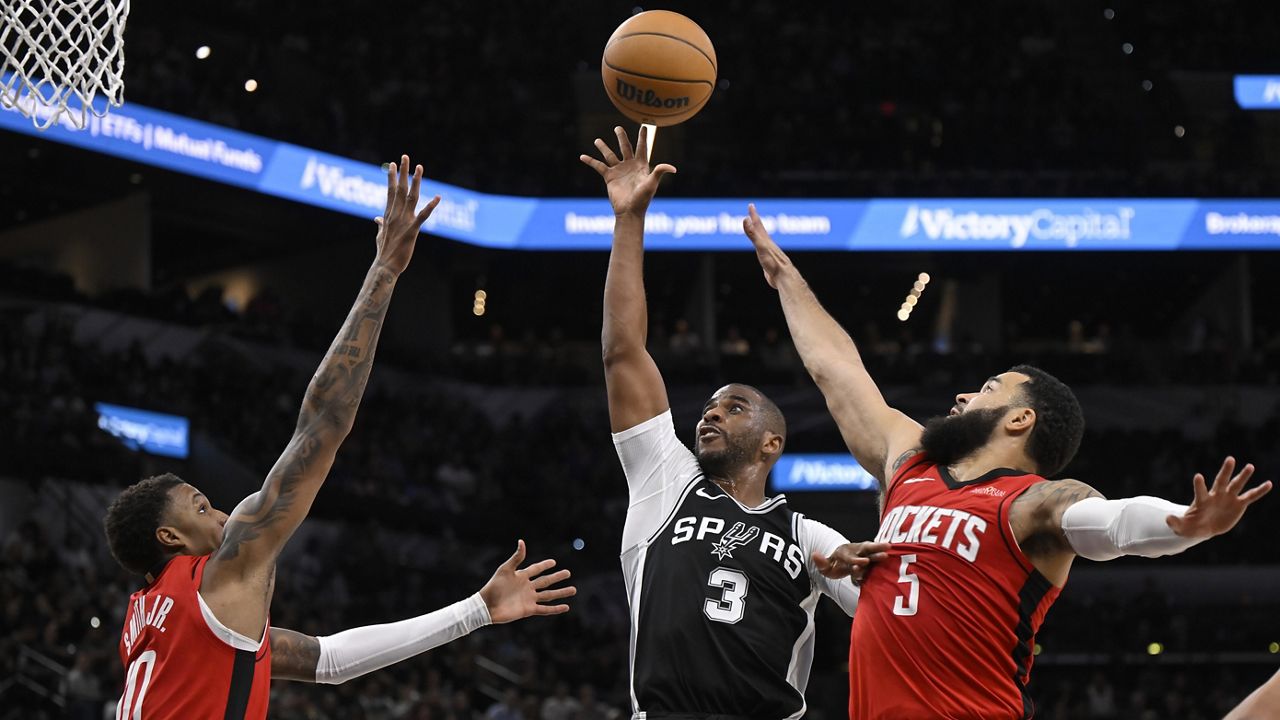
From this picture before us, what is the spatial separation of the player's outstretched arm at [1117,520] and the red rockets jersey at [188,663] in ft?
6.99

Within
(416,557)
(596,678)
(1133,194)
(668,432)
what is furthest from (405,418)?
(668,432)

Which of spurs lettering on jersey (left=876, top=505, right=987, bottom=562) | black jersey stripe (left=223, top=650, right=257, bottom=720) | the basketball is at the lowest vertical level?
black jersey stripe (left=223, top=650, right=257, bottom=720)

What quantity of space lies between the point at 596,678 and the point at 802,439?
23.7ft

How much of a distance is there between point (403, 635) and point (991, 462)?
197 cm

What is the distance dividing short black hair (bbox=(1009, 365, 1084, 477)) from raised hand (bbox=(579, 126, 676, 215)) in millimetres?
1413

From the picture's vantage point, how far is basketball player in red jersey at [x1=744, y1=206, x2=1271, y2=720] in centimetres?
365

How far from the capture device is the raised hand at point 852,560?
3.98 meters

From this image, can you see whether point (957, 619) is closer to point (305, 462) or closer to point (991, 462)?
point (991, 462)

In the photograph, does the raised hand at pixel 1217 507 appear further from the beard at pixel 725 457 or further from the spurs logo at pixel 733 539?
the beard at pixel 725 457

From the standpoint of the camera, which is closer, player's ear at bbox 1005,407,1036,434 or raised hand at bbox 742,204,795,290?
player's ear at bbox 1005,407,1036,434

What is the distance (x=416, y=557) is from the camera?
1827 cm

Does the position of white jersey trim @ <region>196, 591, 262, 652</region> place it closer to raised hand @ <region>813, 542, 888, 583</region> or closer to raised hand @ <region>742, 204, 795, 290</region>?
raised hand @ <region>813, 542, 888, 583</region>

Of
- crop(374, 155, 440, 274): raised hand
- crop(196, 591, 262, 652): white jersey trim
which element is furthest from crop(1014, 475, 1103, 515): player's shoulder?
crop(196, 591, 262, 652): white jersey trim

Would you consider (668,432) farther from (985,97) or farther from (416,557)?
(985,97)
